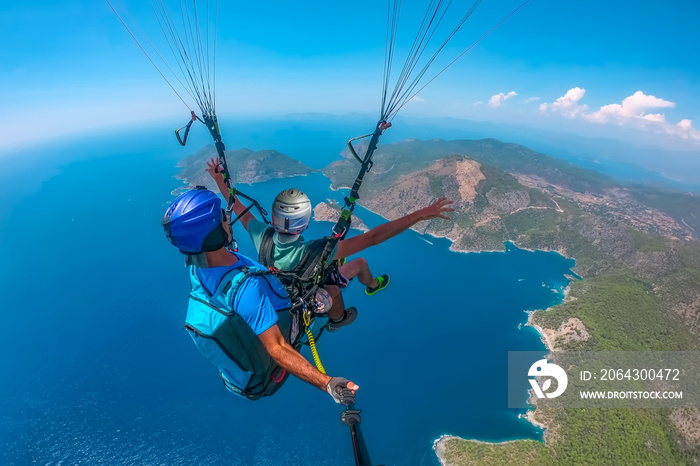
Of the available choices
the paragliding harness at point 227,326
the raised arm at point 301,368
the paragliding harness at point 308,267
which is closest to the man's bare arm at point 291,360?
the raised arm at point 301,368

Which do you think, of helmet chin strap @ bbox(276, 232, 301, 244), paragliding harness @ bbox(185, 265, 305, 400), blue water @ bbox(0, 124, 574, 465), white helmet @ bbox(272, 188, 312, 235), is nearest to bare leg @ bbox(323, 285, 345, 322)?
helmet chin strap @ bbox(276, 232, 301, 244)

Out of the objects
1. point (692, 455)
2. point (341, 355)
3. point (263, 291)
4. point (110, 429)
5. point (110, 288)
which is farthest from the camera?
point (110, 288)

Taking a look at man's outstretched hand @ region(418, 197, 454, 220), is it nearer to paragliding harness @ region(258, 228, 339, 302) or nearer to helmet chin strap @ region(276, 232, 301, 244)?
paragliding harness @ region(258, 228, 339, 302)

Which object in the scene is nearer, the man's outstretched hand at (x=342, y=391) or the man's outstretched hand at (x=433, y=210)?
the man's outstretched hand at (x=342, y=391)

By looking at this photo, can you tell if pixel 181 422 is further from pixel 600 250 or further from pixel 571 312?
pixel 600 250

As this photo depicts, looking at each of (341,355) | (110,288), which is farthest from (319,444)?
(110,288)

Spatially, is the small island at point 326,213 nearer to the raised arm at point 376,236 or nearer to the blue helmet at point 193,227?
the raised arm at point 376,236
